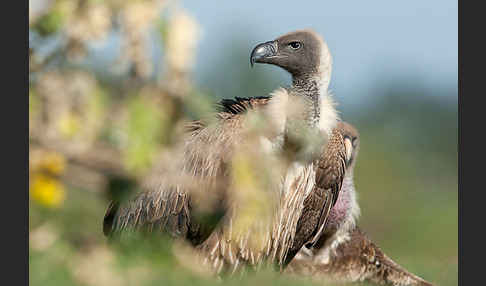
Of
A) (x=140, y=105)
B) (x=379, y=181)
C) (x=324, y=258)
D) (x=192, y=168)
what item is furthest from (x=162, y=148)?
(x=379, y=181)

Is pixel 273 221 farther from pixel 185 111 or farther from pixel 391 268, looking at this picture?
pixel 185 111

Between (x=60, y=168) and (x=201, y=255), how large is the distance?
131 inches

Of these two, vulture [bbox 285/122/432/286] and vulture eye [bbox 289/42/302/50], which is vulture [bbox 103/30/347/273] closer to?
vulture eye [bbox 289/42/302/50]

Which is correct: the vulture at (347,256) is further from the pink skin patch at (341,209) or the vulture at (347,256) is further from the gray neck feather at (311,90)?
the gray neck feather at (311,90)

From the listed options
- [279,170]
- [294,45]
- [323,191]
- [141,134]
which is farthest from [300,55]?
[141,134]

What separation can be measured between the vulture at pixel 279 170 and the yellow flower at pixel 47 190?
260 centimetres

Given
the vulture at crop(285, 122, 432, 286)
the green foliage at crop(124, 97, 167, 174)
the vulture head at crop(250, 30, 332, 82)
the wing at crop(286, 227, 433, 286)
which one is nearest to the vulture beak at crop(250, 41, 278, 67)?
the vulture head at crop(250, 30, 332, 82)

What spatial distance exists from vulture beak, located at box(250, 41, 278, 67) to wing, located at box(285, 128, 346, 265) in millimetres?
660

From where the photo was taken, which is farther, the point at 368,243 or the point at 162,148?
the point at 368,243

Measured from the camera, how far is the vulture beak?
19.0ft

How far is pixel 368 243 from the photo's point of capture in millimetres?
7395

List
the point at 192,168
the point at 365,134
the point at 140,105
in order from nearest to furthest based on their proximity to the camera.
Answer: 1. the point at 140,105
2. the point at 192,168
3. the point at 365,134

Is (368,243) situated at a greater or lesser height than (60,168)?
lesser

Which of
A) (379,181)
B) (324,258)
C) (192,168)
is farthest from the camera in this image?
(379,181)
